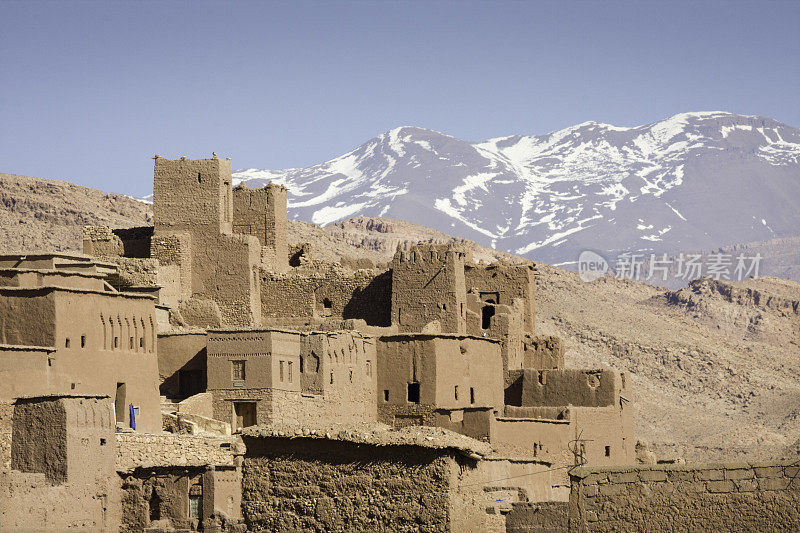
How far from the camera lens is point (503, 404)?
53.5 m

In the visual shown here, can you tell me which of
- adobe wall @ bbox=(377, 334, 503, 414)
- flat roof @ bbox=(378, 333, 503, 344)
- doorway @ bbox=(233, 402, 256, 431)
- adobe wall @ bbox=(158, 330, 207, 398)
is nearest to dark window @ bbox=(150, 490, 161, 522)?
doorway @ bbox=(233, 402, 256, 431)

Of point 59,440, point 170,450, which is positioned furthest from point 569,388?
point 59,440

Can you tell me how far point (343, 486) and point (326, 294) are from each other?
28.3 metres

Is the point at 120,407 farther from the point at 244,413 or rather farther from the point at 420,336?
the point at 420,336

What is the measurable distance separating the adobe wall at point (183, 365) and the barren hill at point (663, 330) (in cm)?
3522

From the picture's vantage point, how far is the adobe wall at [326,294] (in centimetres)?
5725

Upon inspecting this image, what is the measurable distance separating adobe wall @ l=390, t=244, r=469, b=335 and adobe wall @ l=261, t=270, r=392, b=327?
5.34 ft

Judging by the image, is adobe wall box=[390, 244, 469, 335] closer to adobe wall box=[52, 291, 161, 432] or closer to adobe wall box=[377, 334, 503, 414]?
adobe wall box=[377, 334, 503, 414]

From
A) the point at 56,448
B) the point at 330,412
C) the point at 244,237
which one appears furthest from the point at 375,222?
the point at 56,448

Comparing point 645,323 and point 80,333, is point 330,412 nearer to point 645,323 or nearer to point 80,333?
point 80,333

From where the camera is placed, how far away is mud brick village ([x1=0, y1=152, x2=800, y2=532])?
96.5 feet

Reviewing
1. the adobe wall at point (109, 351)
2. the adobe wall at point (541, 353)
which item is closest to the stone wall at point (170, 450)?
the adobe wall at point (109, 351)

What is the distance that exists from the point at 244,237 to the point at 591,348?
48270mm

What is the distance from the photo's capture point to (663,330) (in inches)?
4437
